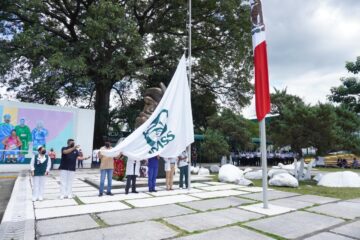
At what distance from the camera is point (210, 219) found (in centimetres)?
579

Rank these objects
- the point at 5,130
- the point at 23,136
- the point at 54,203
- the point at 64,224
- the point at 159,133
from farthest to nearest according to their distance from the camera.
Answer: the point at 23,136 < the point at 5,130 < the point at 159,133 < the point at 54,203 < the point at 64,224

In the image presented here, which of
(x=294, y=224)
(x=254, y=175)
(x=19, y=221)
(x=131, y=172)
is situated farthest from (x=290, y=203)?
(x=254, y=175)

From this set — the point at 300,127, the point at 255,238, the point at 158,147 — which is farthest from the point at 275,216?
the point at 300,127

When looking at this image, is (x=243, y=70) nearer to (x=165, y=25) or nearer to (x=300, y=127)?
(x=165, y=25)

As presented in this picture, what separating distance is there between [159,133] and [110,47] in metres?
12.4

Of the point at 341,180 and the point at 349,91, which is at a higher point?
the point at 349,91

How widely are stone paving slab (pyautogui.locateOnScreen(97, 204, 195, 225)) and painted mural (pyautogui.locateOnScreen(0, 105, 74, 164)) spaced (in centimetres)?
1166

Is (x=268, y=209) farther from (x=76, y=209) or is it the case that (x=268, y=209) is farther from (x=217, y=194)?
(x=76, y=209)

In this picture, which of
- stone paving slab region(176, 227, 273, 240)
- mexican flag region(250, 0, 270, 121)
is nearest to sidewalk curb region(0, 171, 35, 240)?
stone paving slab region(176, 227, 273, 240)

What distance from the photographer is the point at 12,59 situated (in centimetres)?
1912

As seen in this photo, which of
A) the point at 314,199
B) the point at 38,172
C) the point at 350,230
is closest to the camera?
the point at 350,230

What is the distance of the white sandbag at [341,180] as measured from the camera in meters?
11.8

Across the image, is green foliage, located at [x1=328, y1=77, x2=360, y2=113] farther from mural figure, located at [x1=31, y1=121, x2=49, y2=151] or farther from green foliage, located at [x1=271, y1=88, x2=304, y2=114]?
mural figure, located at [x1=31, y1=121, x2=49, y2=151]

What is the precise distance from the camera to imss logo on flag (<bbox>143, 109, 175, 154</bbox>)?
→ 27.6 feet
